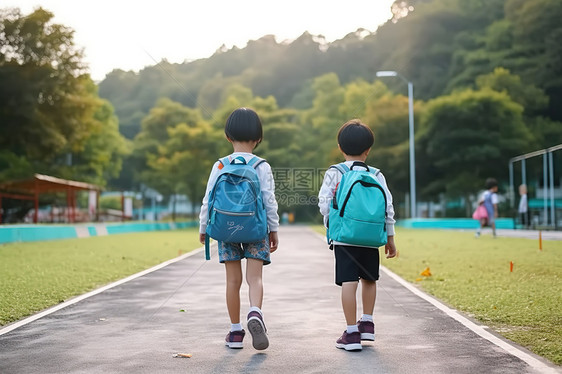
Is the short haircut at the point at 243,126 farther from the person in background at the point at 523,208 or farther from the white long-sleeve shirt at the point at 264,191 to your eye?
the person in background at the point at 523,208

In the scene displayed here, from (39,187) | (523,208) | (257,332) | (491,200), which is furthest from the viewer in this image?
(39,187)

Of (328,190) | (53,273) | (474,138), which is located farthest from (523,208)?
(328,190)

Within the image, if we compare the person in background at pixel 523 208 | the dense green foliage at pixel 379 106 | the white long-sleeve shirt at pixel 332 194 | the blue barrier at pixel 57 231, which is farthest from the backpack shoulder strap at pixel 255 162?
the person in background at pixel 523 208

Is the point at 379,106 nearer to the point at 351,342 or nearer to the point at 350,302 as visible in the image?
the point at 350,302

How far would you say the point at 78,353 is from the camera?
5352 millimetres

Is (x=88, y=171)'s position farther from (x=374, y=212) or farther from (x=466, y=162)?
(x=374, y=212)

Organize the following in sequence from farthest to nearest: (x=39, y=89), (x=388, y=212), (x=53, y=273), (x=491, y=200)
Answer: (x=39, y=89) < (x=491, y=200) < (x=53, y=273) < (x=388, y=212)

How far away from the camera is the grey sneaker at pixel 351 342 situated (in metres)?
5.41

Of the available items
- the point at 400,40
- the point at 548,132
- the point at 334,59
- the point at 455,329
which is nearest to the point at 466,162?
Result: the point at 548,132

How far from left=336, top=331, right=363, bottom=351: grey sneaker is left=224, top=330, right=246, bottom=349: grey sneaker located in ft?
2.51

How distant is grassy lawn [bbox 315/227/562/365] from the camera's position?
242 inches

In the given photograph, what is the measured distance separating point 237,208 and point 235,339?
103 cm

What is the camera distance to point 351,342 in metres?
5.44

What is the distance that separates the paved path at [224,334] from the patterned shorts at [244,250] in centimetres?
70
